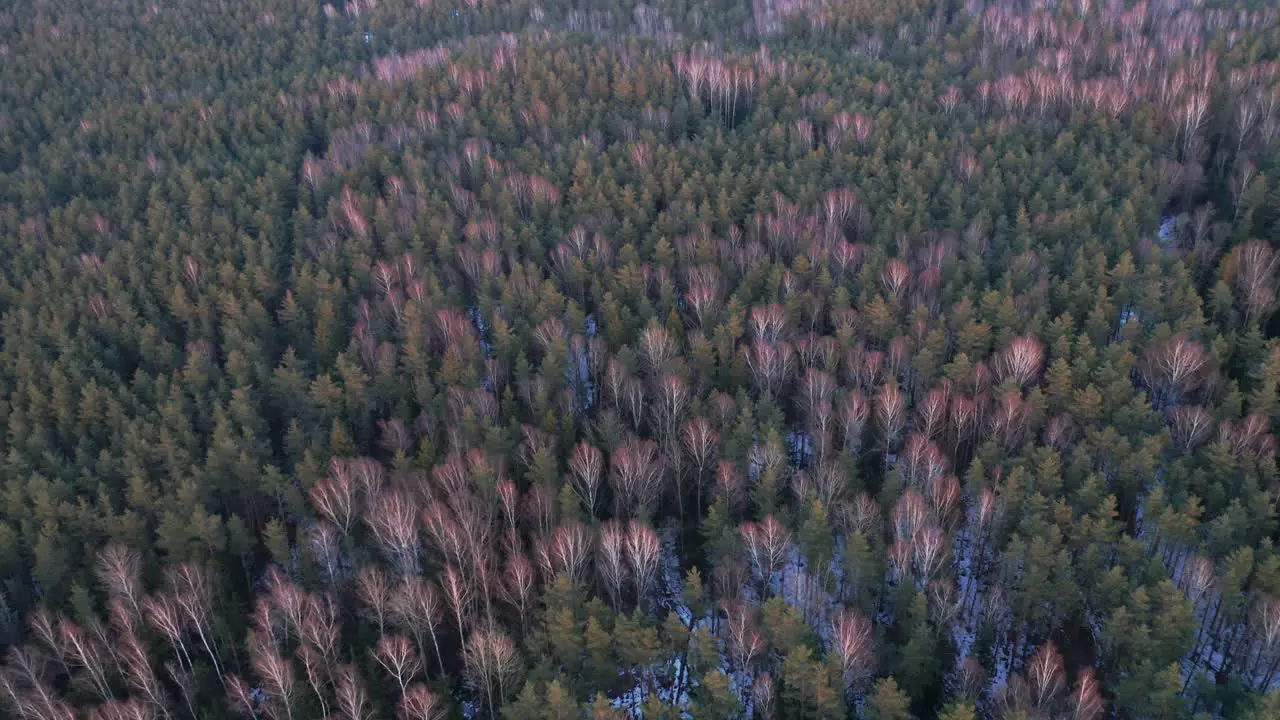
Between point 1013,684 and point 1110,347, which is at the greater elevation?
point 1110,347

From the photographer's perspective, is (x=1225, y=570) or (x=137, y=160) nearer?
(x=1225, y=570)

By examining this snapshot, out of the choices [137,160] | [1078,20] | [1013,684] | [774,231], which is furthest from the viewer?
[1078,20]

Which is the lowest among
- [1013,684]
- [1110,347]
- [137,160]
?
[1013,684]

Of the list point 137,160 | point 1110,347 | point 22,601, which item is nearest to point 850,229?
point 1110,347

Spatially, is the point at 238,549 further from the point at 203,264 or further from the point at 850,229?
the point at 850,229

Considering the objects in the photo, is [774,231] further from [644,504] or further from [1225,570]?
[1225,570]

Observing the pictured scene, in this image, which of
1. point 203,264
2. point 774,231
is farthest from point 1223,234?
point 203,264

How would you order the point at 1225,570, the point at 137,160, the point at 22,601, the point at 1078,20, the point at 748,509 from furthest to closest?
the point at 1078,20 → the point at 137,160 → the point at 748,509 → the point at 22,601 → the point at 1225,570
